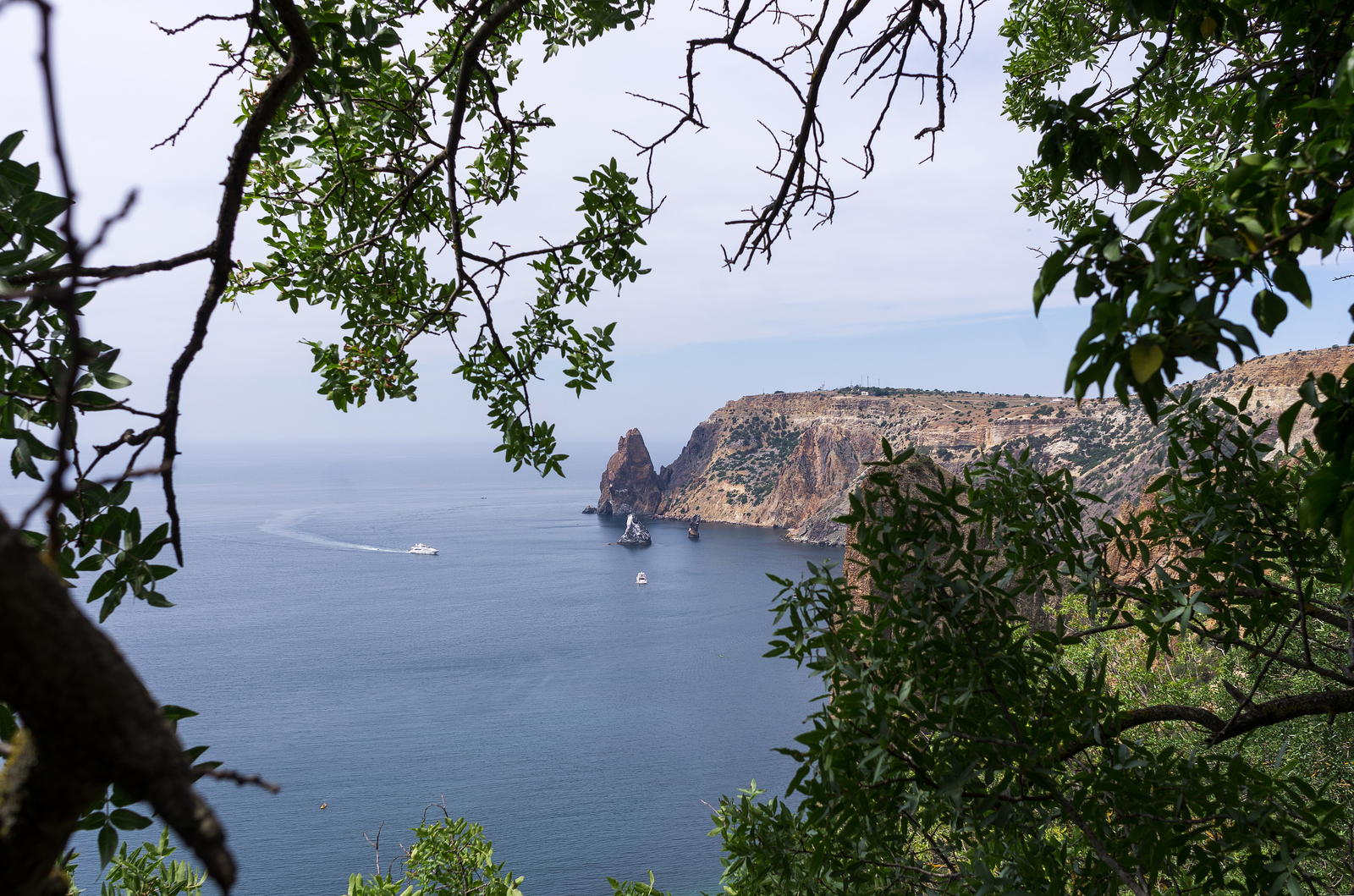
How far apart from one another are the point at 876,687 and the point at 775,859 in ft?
3.52

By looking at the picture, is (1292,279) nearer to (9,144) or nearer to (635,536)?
(9,144)

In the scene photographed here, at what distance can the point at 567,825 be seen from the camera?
96.5 ft

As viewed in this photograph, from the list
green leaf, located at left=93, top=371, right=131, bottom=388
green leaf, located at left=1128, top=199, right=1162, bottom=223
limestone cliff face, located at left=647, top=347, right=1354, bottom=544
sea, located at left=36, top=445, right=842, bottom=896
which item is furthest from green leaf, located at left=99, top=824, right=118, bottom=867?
limestone cliff face, located at left=647, top=347, right=1354, bottom=544

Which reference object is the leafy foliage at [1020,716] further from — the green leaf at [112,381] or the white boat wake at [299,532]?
the white boat wake at [299,532]

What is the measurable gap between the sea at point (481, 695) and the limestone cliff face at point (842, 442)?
12.0 meters

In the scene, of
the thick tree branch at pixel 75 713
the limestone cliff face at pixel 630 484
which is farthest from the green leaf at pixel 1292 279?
the limestone cliff face at pixel 630 484

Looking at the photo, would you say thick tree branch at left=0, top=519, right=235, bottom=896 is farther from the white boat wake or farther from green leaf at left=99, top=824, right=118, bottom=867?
the white boat wake

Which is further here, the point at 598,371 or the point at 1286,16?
the point at 598,371

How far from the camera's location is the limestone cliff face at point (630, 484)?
91.8 meters

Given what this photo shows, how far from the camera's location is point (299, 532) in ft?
249

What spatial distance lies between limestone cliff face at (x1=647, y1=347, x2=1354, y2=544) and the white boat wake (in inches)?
1216

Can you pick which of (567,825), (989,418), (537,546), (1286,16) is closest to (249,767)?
(567,825)

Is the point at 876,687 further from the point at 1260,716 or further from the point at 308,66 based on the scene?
the point at 308,66

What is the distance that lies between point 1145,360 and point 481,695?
39.8m
